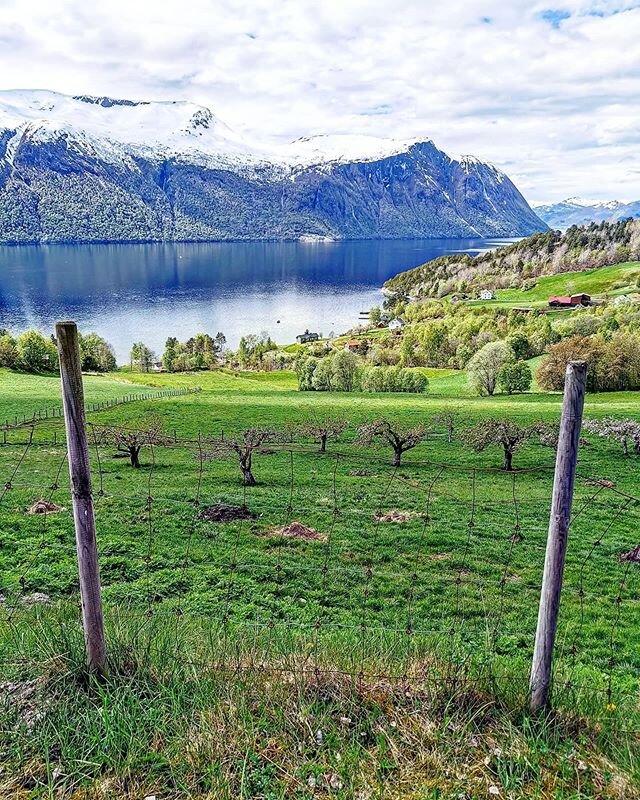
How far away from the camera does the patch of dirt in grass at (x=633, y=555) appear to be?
1460 cm

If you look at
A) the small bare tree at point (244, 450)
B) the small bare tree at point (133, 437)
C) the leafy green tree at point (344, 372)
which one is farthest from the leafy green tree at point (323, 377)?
the small bare tree at point (244, 450)

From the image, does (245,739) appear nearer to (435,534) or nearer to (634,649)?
(634,649)

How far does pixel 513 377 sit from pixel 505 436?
34.0 metres

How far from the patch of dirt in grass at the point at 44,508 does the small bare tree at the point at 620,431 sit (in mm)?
26303

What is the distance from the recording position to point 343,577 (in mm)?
13203

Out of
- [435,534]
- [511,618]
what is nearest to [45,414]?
[435,534]

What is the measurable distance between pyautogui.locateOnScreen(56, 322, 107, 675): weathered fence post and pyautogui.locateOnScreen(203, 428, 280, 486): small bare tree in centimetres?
1476

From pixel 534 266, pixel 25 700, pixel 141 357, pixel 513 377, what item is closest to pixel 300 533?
pixel 25 700

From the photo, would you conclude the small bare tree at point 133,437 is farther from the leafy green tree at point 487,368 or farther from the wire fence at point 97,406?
the leafy green tree at point 487,368

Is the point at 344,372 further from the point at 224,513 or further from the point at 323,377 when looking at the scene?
the point at 224,513

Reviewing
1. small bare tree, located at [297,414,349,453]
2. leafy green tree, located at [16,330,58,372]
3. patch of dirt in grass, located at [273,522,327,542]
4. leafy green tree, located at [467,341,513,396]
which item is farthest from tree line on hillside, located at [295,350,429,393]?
patch of dirt in grass, located at [273,522,327,542]

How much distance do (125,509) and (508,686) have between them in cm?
1491

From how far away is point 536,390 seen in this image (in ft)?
195

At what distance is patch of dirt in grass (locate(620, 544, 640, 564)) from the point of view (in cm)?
1460
